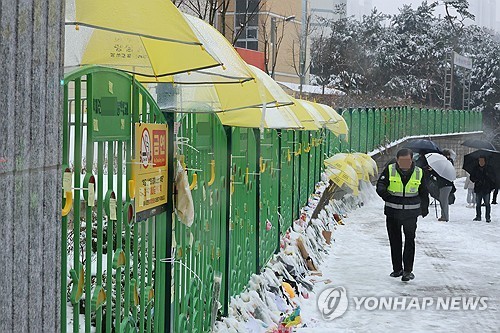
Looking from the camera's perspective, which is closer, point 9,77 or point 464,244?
point 9,77

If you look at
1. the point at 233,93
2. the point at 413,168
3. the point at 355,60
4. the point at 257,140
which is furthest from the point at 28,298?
the point at 355,60

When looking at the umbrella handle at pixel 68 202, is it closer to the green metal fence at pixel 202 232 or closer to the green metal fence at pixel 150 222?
the green metal fence at pixel 150 222

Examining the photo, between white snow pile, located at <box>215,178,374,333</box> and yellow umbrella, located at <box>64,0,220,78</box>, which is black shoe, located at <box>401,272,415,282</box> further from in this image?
yellow umbrella, located at <box>64,0,220,78</box>

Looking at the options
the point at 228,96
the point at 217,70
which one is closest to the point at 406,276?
the point at 228,96

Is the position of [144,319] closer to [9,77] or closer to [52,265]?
[52,265]

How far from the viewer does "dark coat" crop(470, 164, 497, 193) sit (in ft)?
58.0

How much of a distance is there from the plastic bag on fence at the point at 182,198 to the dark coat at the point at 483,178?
13.9 m

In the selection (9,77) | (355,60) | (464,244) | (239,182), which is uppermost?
(355,60)

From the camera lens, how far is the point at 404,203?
10.1 m

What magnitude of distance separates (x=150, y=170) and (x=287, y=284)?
483 centimetres

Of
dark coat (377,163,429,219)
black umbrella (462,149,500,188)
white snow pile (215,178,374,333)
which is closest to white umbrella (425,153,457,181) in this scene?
black umbrella (462,149,500,188)

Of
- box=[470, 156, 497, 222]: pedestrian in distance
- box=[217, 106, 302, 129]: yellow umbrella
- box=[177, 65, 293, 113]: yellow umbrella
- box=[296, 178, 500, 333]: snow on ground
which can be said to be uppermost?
box=[177, 65, 293, 113]: yellow umbrella

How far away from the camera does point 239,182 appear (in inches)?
286

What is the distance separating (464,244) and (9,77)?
12661 millimetres
